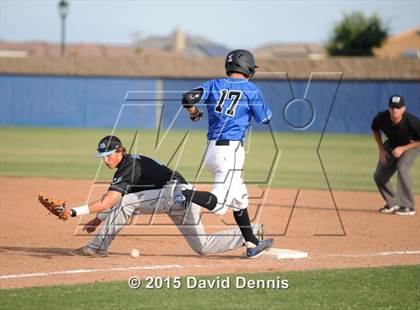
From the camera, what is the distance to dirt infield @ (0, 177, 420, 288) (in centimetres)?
840

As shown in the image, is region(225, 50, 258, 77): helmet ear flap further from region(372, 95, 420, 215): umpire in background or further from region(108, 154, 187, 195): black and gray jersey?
region(372, 95, 420, 215): umpire in background

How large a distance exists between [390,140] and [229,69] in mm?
6081

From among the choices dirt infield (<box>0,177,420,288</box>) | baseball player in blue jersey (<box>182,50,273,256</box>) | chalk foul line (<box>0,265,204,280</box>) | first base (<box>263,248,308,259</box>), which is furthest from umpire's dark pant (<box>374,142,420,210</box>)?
chalk foul line (<box>0,265,204,280</box>)

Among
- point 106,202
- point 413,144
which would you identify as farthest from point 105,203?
point 413,144

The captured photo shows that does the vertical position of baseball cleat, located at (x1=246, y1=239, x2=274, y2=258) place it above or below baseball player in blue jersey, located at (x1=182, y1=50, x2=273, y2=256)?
below

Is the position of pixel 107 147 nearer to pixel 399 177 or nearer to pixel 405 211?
pixel 399 177

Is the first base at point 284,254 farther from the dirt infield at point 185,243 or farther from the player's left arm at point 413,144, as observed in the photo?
the player's left arm at point 413,144

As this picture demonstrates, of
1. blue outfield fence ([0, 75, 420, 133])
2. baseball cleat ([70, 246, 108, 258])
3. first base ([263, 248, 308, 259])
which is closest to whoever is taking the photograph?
baseball cleat ([70, 246, 108, 258])

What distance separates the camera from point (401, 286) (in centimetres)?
787

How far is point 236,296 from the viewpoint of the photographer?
7211mm

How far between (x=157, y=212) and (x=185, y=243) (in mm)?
1564

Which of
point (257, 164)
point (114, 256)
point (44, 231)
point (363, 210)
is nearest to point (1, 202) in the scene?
point (44, 231)

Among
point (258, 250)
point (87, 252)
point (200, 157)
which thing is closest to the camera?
point (87, 252)

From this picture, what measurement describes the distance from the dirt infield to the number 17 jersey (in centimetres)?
148
